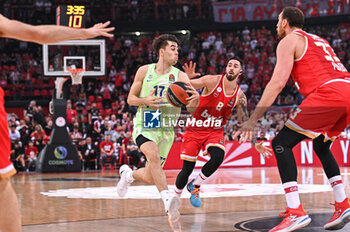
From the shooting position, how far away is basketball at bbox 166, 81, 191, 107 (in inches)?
248

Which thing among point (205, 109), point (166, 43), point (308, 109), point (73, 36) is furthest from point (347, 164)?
point (73, 36)

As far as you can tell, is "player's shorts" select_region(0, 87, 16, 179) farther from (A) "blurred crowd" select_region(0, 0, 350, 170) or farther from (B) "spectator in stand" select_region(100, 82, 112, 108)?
(B) "spectator in stand" select_region(100, 82, 112, 108)

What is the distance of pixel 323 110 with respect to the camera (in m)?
4.80

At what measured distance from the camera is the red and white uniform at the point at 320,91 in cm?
481

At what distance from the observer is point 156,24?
25312mm

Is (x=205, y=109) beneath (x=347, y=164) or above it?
above

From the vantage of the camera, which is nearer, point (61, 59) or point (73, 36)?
point (73, 36)

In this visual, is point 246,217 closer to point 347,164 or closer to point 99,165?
point 99,165

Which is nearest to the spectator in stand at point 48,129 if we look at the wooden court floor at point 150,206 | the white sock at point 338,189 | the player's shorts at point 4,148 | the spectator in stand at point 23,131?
the spectator in stand at point 23,131

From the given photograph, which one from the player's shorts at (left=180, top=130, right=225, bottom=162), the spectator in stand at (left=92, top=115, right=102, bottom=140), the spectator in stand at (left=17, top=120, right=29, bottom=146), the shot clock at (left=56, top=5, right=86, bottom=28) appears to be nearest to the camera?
the player's shorts at (left=180, top=130, right=225, bottom=162)

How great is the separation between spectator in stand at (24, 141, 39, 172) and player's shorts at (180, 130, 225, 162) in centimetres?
842

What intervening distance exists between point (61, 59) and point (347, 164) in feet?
30.2

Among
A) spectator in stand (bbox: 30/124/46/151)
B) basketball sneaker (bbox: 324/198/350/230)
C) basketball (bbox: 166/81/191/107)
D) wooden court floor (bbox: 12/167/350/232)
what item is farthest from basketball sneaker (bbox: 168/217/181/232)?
spectator in stand (bbox: 30/124/46/151)

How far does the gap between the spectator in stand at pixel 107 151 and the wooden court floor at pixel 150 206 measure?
359cm
